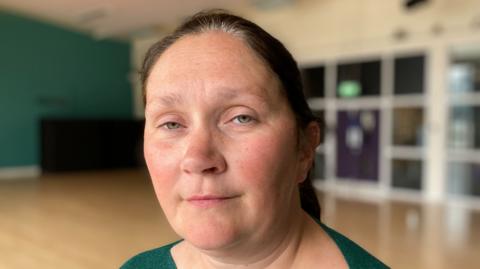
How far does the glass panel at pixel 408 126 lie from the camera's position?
22.1 ft

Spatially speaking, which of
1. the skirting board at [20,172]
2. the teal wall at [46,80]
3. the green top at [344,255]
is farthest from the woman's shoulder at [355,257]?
the teal wall at [46,80]

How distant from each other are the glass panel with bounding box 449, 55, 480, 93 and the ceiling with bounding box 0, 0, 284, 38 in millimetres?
3236

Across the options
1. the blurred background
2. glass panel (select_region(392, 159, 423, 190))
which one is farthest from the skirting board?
glass panel (select_region(392, 159, 423, 190))

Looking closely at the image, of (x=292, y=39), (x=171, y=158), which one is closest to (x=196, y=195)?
(x=171, y=158)

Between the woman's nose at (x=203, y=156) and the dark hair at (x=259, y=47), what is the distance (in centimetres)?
16

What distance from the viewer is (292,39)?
8.34 meters

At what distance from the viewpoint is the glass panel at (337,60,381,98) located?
722cm

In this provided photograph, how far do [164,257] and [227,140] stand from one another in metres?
0.35

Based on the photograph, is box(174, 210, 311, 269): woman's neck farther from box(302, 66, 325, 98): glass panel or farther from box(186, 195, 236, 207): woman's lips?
box(302, 66, 325, 98): glass panel

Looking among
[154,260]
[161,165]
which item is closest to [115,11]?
[154,260]

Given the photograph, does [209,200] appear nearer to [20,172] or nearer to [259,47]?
[259,47]

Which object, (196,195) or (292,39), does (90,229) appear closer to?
(196,195)

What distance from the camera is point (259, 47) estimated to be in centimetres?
62

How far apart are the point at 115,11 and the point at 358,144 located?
617cm
